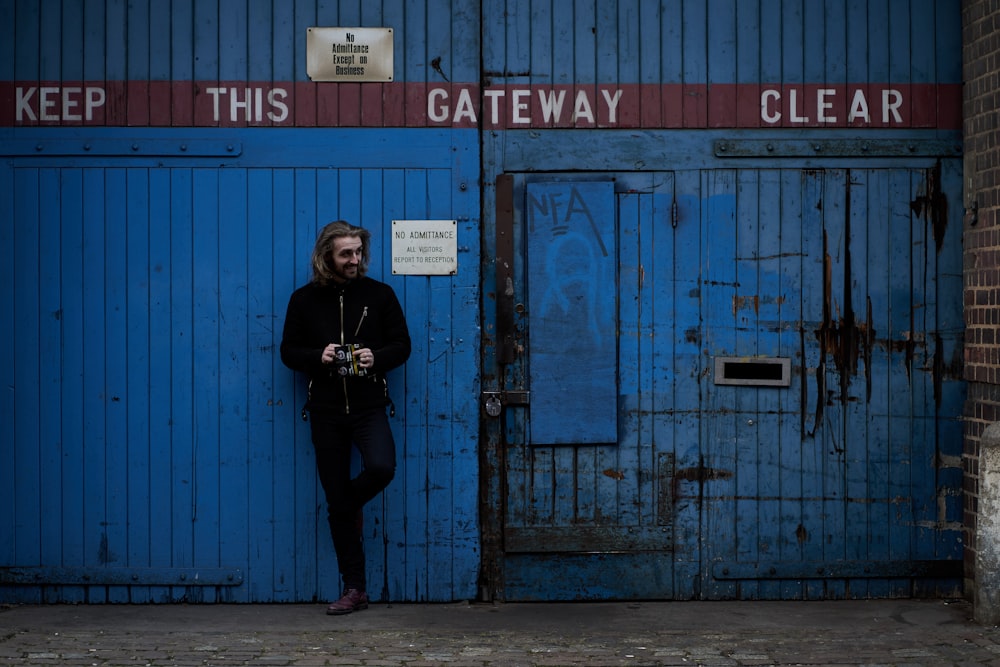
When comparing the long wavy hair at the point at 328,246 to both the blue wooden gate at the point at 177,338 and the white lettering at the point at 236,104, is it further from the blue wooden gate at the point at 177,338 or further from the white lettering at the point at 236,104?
the white lettering at the point at 236,104

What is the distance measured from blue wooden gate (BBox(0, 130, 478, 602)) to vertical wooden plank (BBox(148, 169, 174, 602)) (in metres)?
0.01

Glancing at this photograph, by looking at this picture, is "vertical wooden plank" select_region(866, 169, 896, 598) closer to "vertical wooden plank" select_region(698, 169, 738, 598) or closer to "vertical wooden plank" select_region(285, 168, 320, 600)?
"vertical wooden plank" select_region(698, 169, 738, 598)

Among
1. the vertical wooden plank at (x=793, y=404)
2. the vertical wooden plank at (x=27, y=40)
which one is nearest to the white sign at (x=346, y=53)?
the vertical wooden plank at (x=27, y=40)

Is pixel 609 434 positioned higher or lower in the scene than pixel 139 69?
lower

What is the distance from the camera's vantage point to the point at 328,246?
6129mm

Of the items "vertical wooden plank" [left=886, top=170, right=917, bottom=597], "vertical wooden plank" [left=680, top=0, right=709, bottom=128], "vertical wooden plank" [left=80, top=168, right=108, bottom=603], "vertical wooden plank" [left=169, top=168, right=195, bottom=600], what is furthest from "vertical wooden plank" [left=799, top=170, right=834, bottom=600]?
"vertical wooden plank" [left=80, top=168, right=108, bottom=603]

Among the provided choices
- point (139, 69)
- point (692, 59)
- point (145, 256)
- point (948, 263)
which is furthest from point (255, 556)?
point (948, 263)

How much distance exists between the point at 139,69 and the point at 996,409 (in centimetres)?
472

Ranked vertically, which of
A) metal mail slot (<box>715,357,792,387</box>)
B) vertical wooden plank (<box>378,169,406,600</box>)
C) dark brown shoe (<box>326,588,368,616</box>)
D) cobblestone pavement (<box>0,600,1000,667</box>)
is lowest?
cobblestone pavement (<box>0,600,1000,667</box>)

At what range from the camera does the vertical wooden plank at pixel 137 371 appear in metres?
6.43

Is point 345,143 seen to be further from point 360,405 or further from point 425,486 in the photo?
point 425,486

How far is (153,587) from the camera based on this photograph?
6480 mm

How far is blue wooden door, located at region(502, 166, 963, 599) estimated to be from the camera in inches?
256

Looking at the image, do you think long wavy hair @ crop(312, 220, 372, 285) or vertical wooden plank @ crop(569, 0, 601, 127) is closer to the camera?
long wavy hair @ crop(312, 220, 372, 285)
